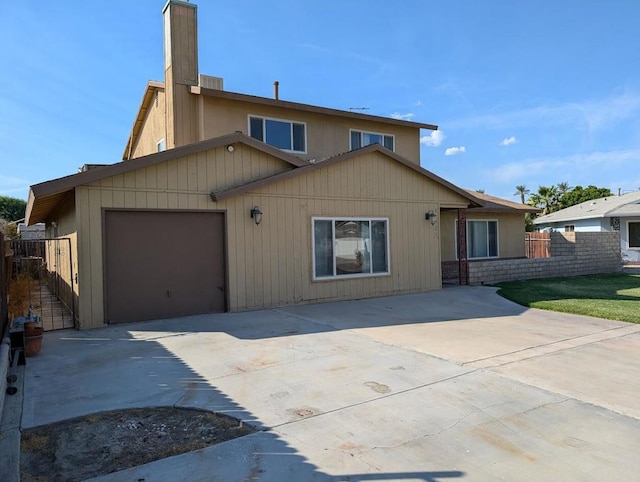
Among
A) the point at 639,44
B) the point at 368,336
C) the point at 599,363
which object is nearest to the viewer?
the point at 599,363

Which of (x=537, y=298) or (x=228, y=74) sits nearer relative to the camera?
(x=537, y=298)

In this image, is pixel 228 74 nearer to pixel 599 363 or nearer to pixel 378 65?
pixel 378 65

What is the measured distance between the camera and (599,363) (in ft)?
19.2

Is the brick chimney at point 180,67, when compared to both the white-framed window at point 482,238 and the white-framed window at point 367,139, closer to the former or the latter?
the white-framed window at point 367,139

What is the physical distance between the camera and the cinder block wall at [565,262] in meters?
15.1

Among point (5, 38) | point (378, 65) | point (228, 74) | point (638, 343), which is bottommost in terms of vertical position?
point (638, 343)

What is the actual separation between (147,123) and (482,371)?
50.7ft

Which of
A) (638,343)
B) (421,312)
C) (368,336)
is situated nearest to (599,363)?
(638,343)

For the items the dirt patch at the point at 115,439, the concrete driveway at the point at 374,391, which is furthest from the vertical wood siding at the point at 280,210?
the dirt patch at the point at 115,439

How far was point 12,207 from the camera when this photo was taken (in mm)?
38781

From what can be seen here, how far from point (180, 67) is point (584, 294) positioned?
537 inches

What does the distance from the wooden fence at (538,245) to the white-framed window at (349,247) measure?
411 inches

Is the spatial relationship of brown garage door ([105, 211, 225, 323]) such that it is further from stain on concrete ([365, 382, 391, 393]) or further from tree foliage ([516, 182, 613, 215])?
tree foliage ([516, 182, 613, 215])

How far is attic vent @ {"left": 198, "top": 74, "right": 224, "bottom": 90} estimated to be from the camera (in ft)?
45.1
